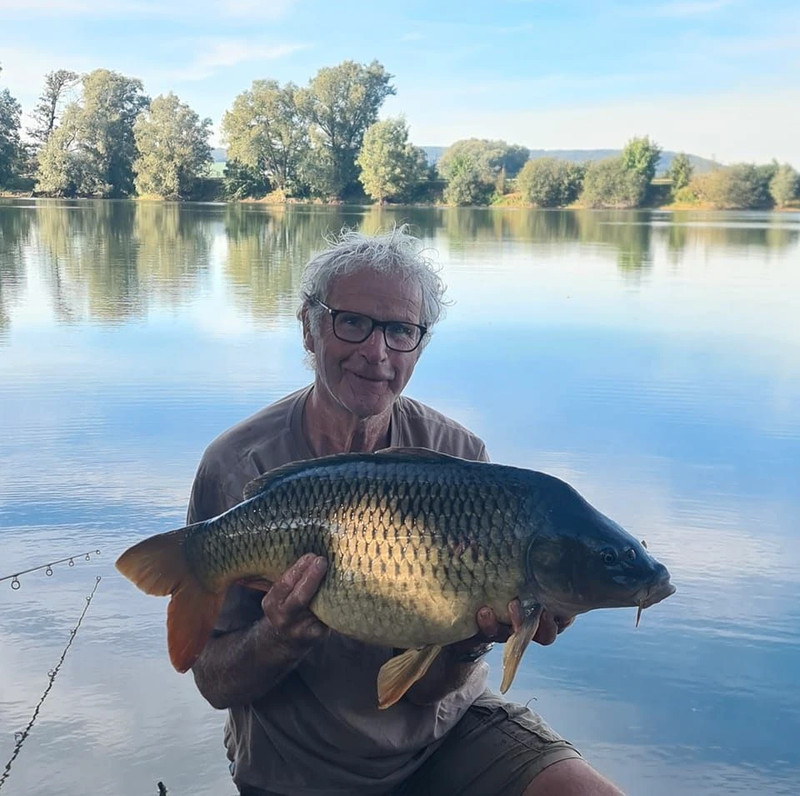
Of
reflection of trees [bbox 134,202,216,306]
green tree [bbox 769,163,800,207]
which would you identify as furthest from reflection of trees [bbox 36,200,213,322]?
green tree [bbox 769,163,800,207]

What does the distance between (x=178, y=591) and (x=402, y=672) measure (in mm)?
459

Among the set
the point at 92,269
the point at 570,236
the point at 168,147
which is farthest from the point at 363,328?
the point at 168,147

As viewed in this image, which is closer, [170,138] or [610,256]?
[610,256]

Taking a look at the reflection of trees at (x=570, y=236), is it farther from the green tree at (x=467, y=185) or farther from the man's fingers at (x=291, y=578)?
the green tree at (x=467, y=185)

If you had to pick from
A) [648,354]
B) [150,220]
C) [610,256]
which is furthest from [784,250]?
[150,220]

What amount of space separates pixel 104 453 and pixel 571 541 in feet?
14.4

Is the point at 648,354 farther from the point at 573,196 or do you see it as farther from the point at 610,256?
the point at 573,196

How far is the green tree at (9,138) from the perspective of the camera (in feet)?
184

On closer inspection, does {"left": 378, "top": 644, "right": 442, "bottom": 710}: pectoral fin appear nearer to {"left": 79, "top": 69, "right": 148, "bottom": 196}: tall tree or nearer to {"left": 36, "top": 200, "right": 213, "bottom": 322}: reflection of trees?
{"left": 36, "top": 200, "right": 213, "bottom": 322}: reflection of trees

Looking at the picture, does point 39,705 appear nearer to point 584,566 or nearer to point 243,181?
point 584,566

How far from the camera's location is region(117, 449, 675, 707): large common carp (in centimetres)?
167

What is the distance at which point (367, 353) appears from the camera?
6.82 ft

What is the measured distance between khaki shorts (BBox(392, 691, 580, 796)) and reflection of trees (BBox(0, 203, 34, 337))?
861 centimetres

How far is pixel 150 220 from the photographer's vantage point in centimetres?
3183
